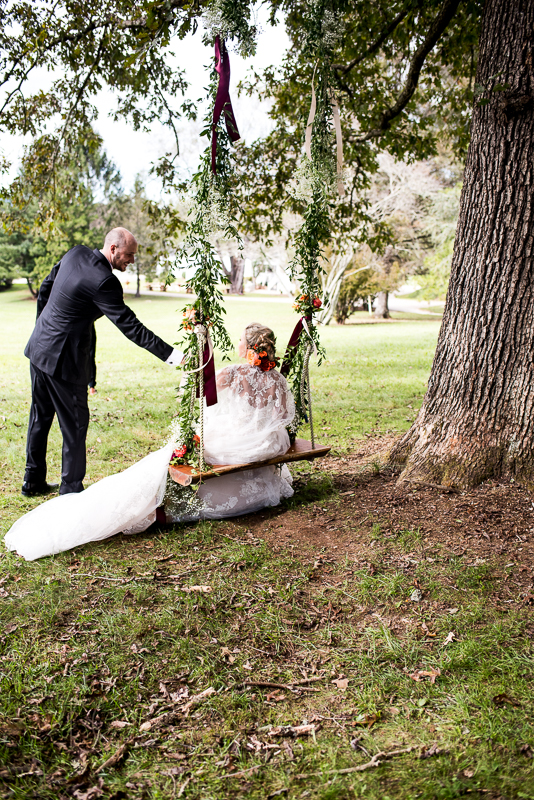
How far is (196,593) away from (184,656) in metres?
0.60

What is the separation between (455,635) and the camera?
329 centimetres

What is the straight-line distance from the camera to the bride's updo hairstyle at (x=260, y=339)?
Answer: 4965 mm

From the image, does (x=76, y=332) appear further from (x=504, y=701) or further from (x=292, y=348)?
(x=504, y=701)

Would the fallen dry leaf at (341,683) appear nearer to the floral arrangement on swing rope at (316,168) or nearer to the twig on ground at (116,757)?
the twig on ground at (116,757)

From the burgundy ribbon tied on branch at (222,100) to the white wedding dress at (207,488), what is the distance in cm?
168

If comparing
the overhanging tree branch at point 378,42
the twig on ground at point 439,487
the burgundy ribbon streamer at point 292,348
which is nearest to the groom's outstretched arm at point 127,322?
the burgundy ribbon streamer at point 292,348

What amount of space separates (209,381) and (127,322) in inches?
31.4

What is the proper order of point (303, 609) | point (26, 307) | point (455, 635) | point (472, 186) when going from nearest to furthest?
point (455, 635)
point (303, 609)
point (472, 186)
point (26, 307)

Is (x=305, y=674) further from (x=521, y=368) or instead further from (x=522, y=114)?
(x=522, y=114)

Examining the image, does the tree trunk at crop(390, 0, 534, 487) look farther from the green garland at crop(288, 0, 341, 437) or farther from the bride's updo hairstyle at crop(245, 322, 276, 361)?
the bride's updo hairstyle at crop(245, 322, 276, 361)

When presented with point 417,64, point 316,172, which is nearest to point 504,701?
point 316,172

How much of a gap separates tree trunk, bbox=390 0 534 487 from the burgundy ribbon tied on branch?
1.90m

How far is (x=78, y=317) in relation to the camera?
489 cm

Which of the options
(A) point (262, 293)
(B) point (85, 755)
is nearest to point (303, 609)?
(B) point (85, 755)
